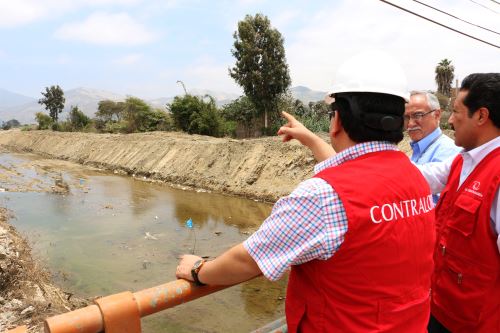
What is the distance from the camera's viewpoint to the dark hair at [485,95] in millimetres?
1918

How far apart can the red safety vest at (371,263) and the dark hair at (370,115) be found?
0.07 m

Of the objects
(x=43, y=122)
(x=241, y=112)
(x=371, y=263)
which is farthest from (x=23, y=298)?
(x=43, y=122)

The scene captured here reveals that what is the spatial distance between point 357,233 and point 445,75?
3538 centimetres

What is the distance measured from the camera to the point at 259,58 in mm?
24156

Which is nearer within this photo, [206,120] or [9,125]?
[206,120]

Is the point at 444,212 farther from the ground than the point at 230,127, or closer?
closer

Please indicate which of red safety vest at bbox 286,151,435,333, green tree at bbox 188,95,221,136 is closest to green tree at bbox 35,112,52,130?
green tree at bbox 188,95,221,136

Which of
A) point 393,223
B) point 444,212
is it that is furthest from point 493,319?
point 393,223

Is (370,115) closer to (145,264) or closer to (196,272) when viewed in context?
(196,272)

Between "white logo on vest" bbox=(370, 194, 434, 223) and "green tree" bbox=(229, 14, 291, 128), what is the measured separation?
23212 mm

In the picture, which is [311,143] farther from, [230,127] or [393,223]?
[230,127]

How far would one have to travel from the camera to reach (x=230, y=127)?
2708 centimetres

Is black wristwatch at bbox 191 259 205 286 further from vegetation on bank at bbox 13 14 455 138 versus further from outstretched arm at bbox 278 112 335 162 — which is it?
vegetation on bank at bbox 13 14 455 138

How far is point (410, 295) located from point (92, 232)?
10.0 m
